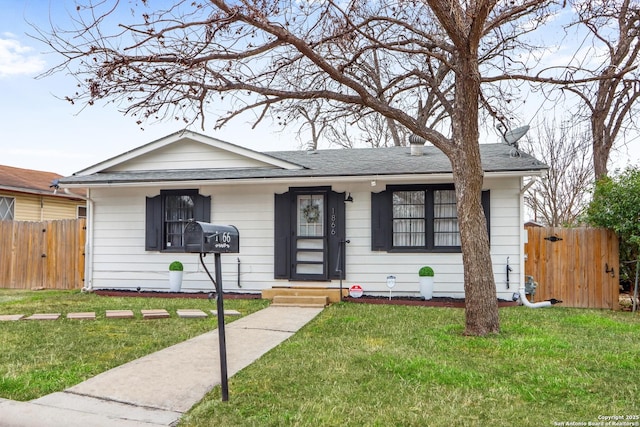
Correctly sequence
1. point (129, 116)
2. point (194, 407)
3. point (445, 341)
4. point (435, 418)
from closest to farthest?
1. point (435, 418)
2. point (194, 407)
3. point (445, 341)
4. point (129, 116)

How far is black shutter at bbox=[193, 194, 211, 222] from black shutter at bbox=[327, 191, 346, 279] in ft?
8.89

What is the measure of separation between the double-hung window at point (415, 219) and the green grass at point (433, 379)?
3198mm

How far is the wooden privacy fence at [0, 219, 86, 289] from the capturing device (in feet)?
40.9

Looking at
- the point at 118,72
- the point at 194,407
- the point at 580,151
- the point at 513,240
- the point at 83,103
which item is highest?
the point at 580,151

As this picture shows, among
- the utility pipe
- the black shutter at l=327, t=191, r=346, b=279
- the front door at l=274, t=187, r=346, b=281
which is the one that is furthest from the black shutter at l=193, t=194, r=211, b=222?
the utility pipe

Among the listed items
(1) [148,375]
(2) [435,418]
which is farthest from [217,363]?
(2) [435,418]

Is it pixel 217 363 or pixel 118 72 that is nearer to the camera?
pixel 217 363

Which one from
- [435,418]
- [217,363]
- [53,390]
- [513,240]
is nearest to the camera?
[435,418]

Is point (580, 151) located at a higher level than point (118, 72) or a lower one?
higher

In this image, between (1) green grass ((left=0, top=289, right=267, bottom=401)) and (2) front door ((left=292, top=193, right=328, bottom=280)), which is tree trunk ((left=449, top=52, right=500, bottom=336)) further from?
(2) front door ((left=292, top=193, right=328, bottom=280))

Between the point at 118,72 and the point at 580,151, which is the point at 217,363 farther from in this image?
the point at 580,151

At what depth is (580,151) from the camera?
18.6 m

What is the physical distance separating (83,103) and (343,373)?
177 inches

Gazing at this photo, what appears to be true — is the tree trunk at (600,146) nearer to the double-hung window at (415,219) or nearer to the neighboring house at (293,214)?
the neighboring house at (293,214)
